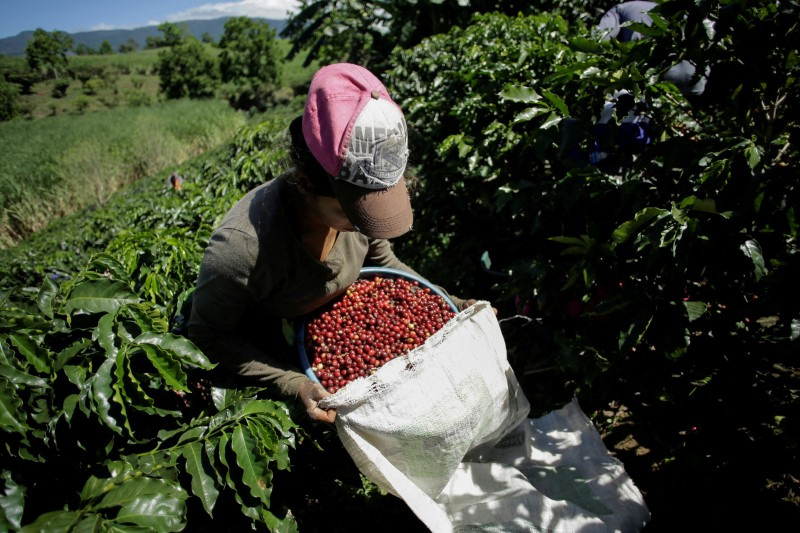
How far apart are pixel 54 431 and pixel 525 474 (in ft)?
6.33

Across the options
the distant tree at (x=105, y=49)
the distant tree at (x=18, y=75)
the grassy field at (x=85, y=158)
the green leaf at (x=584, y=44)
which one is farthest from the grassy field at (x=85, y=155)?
the distant tree at (x=105, y=49)

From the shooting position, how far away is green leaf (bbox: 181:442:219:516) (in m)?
1.35

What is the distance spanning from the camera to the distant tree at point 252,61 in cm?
2748

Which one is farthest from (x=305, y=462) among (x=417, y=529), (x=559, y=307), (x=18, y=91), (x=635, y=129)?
(x=18, y=91)

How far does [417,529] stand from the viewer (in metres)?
2.29

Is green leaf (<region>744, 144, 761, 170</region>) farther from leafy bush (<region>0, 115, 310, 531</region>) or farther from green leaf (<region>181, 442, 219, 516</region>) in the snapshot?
green leaf (<region>181, 442, 219, 516</region>)

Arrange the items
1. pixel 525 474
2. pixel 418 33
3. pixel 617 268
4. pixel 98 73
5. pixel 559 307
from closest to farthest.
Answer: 1. pixel 617 268
2. pixel 525 474
3. pixel 559 307
4. pixel 418 33
5. pixel 98 73

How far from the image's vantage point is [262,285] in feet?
5.70

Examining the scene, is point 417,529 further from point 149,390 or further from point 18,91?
point 18,91

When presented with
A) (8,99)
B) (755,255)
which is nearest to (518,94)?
(755,255)

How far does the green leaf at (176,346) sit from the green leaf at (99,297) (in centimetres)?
16

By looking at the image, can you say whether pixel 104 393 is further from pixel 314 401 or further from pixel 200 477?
pixel 314 401

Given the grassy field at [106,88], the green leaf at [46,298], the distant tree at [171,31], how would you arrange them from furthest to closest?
the distant tree at [171,31] < the grassy field at [106,88] < the green leaf at [46,298]

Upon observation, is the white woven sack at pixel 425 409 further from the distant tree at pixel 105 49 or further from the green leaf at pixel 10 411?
the distant tree at pixel 105 49
